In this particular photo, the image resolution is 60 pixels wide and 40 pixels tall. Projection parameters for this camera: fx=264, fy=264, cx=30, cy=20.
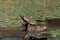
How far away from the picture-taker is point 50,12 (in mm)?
3430

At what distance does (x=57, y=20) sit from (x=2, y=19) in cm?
68

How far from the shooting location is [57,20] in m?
3.20

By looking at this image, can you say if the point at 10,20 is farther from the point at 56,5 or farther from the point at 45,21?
the point at 56,5

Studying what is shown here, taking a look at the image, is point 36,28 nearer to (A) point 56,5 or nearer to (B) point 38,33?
(B) point 38,33

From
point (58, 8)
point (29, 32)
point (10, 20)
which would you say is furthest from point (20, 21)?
point (58, 8)

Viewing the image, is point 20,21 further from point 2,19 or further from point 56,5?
point 56,5

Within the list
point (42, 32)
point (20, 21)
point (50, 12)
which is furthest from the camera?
point (50, 12)

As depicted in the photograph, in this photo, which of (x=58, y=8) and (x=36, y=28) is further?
(x=58, y=8)

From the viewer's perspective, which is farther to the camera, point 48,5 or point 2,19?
point 48,5

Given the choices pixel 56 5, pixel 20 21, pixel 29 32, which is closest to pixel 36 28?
pixel 29 32

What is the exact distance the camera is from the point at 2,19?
10.8ft

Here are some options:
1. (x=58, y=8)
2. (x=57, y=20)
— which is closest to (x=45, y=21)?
(x=57, y=20)

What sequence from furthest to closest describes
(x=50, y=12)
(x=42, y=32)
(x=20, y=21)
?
(x=50, y=12), (x=20, y=21), (x=42, y=32)

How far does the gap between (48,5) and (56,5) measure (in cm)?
12
